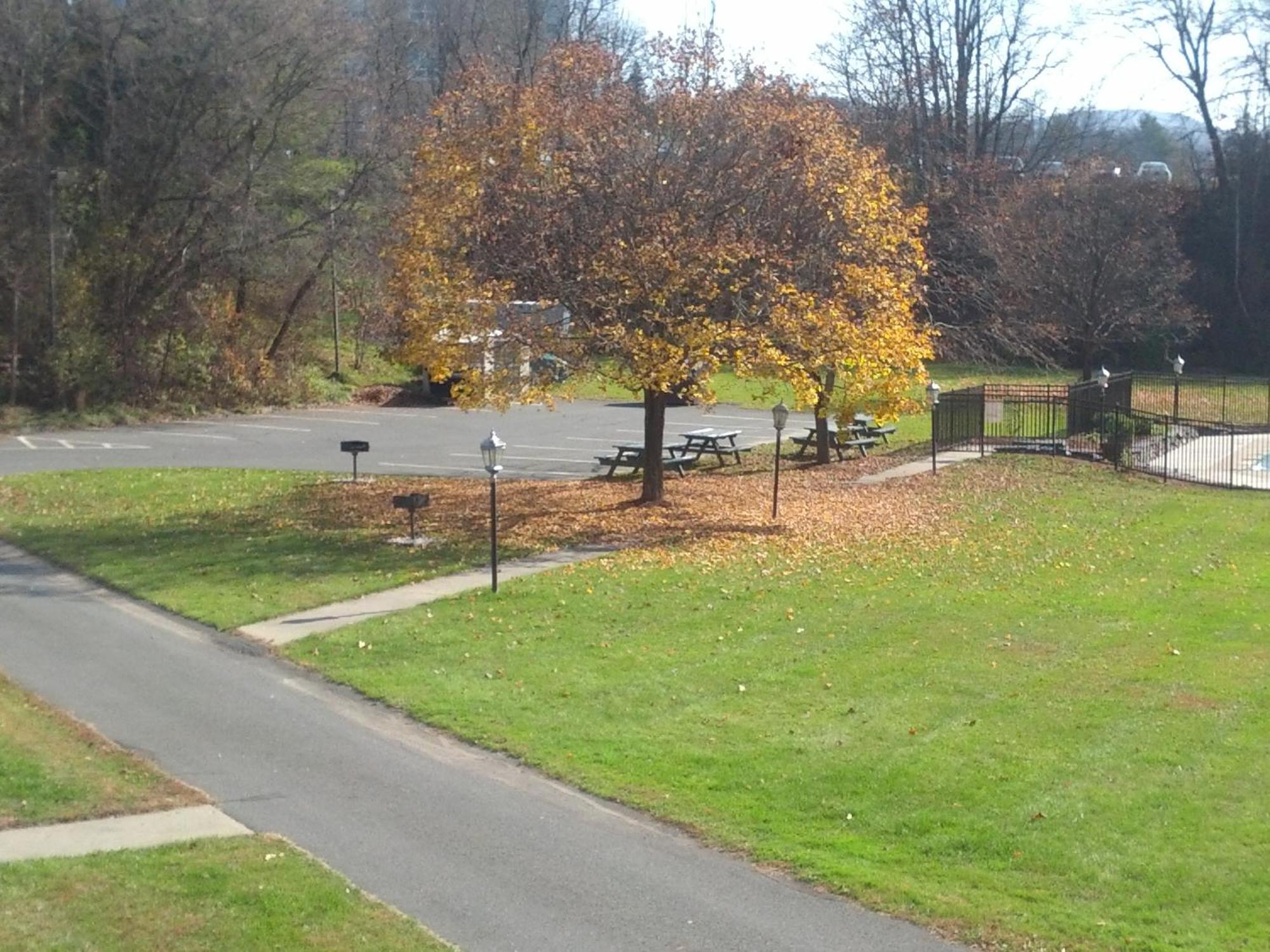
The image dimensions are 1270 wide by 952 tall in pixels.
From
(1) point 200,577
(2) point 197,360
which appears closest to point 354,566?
(1) point 200,577

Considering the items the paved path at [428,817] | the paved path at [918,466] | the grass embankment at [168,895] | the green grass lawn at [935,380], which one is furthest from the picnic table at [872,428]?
the grass embankment at [168,895]

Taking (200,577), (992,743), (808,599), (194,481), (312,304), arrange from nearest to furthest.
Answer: (992,743) < (808,599) < (200,577) < (194,481) < (312,304)

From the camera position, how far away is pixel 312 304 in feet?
147

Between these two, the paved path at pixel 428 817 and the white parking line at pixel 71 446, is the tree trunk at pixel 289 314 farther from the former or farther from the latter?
the paved path at pixel 428 817

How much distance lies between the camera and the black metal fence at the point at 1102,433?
95.8ft

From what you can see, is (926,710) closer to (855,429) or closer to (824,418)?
(824,418)

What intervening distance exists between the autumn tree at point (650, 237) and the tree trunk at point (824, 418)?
1.73 m

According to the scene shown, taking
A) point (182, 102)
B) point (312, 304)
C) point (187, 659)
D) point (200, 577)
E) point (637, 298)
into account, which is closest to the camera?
point (187, 659)

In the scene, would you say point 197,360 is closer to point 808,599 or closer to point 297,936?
point 808,599

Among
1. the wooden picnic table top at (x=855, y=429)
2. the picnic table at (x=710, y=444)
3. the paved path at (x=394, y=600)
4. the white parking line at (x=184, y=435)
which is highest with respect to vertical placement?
the wooden picnic table top at (x=855, y=429)

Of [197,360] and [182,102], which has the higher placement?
[182,102]

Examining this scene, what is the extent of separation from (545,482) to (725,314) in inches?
253

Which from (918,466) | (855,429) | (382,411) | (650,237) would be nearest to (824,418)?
(918,466)

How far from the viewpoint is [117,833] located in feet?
28.8
